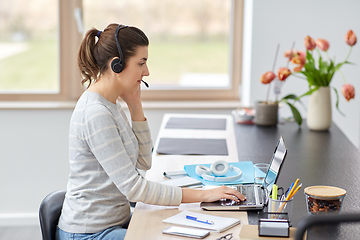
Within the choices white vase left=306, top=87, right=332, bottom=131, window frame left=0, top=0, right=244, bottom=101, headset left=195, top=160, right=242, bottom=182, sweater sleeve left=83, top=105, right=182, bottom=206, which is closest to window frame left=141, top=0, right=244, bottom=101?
window frame left=0, top=0, right=244, bottom=101

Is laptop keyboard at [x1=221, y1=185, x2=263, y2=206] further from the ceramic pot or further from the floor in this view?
the floor

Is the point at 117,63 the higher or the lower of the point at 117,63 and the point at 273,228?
the higher

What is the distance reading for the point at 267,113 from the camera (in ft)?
7.70

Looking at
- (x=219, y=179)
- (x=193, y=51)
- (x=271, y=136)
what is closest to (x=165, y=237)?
(x=219, y=179)

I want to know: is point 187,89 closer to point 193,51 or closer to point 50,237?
point 193,51

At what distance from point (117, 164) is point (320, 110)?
1415mm

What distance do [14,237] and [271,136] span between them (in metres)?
1.84

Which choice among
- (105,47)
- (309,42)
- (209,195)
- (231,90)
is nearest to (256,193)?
(209,195)

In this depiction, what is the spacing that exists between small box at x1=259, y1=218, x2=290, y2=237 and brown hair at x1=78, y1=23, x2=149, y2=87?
651 mm

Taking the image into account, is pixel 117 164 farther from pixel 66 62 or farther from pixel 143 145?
pixel 66 62

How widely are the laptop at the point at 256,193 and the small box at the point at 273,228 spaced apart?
181 millimetres

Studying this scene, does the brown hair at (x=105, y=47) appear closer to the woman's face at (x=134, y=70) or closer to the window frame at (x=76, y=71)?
the woman's face at (x=134, y=70)

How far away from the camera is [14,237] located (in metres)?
2.79

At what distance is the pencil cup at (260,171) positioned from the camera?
1.43 m
